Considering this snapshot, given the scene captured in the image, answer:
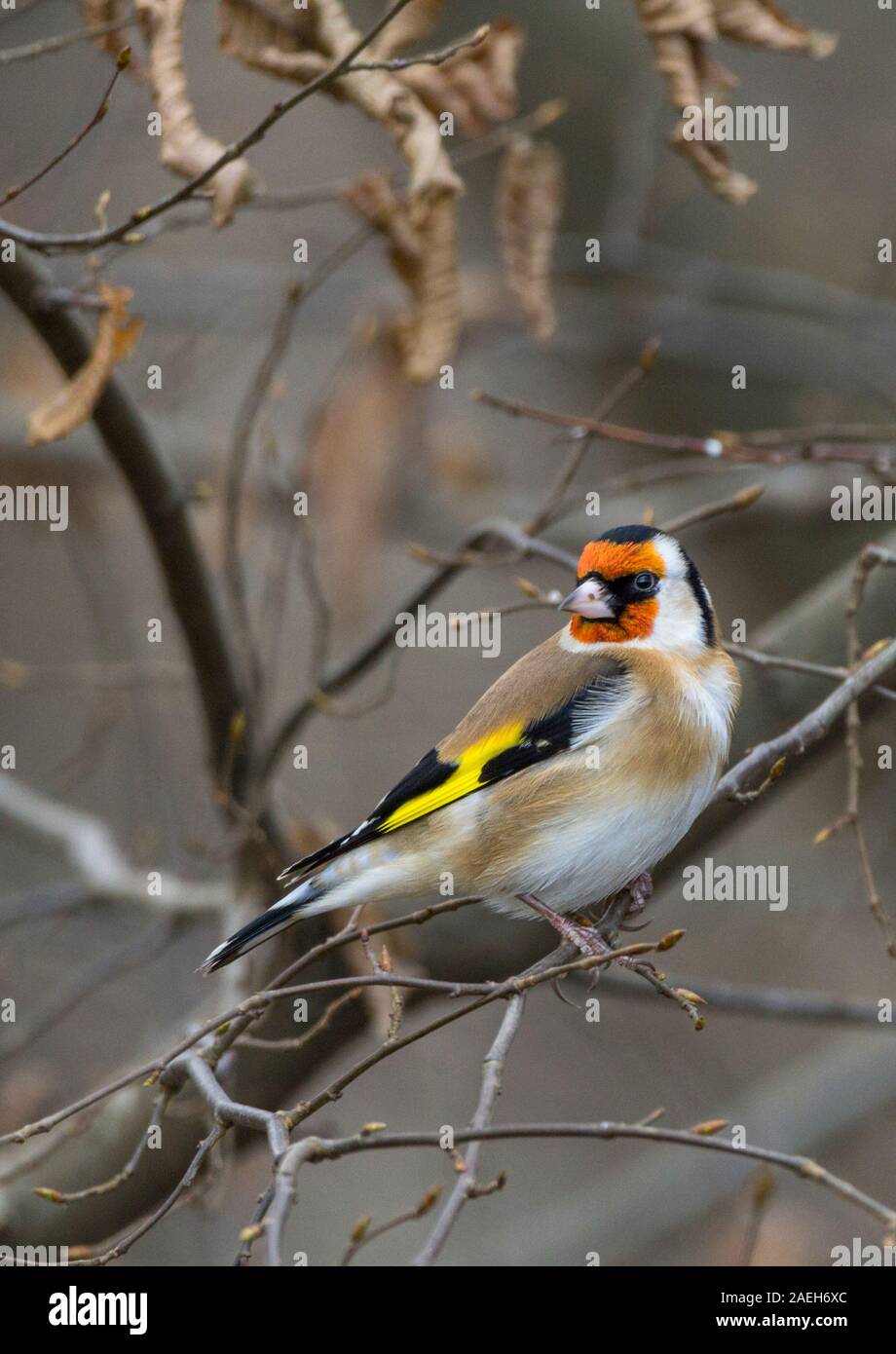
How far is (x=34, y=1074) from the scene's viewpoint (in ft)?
19.7

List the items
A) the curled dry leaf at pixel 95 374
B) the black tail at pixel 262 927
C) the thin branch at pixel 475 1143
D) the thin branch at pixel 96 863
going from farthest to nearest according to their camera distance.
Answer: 1. the thin branch at pixel 96 863
2. the curled dry leaf at pixel 95 374
3. the black tail at pixel 262 927
4. the thin branch at pixel 475 1143

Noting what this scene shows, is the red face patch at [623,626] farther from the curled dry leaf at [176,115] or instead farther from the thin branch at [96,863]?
the thin branch at [96,863]

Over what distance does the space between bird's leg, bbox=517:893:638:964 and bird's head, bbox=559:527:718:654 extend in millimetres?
703

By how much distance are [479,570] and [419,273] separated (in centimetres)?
438

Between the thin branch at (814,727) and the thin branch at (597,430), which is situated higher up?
the thin branch at (597,430)

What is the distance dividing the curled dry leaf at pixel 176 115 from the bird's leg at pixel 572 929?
174cm

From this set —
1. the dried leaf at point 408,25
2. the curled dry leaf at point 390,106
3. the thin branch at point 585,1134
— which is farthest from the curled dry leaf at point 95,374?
the thin branch at point 585,1134

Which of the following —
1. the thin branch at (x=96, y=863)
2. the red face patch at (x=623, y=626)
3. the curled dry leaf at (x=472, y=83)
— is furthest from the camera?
the thin branch at (x=96, y=863)

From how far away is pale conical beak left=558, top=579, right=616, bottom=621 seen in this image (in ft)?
11.6

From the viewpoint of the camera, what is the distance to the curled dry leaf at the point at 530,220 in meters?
4.45

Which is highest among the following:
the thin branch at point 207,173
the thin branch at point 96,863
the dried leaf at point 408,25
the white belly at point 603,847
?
the dried leaf at point 408,25

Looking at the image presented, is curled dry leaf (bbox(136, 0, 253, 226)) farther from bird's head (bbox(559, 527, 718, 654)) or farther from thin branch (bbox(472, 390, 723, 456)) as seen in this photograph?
bird's head (bbox(559, 527, 718, 654))

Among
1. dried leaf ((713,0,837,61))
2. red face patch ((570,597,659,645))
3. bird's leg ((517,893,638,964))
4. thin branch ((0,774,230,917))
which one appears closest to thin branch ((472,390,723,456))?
red face patch ((570,597,659,645))
